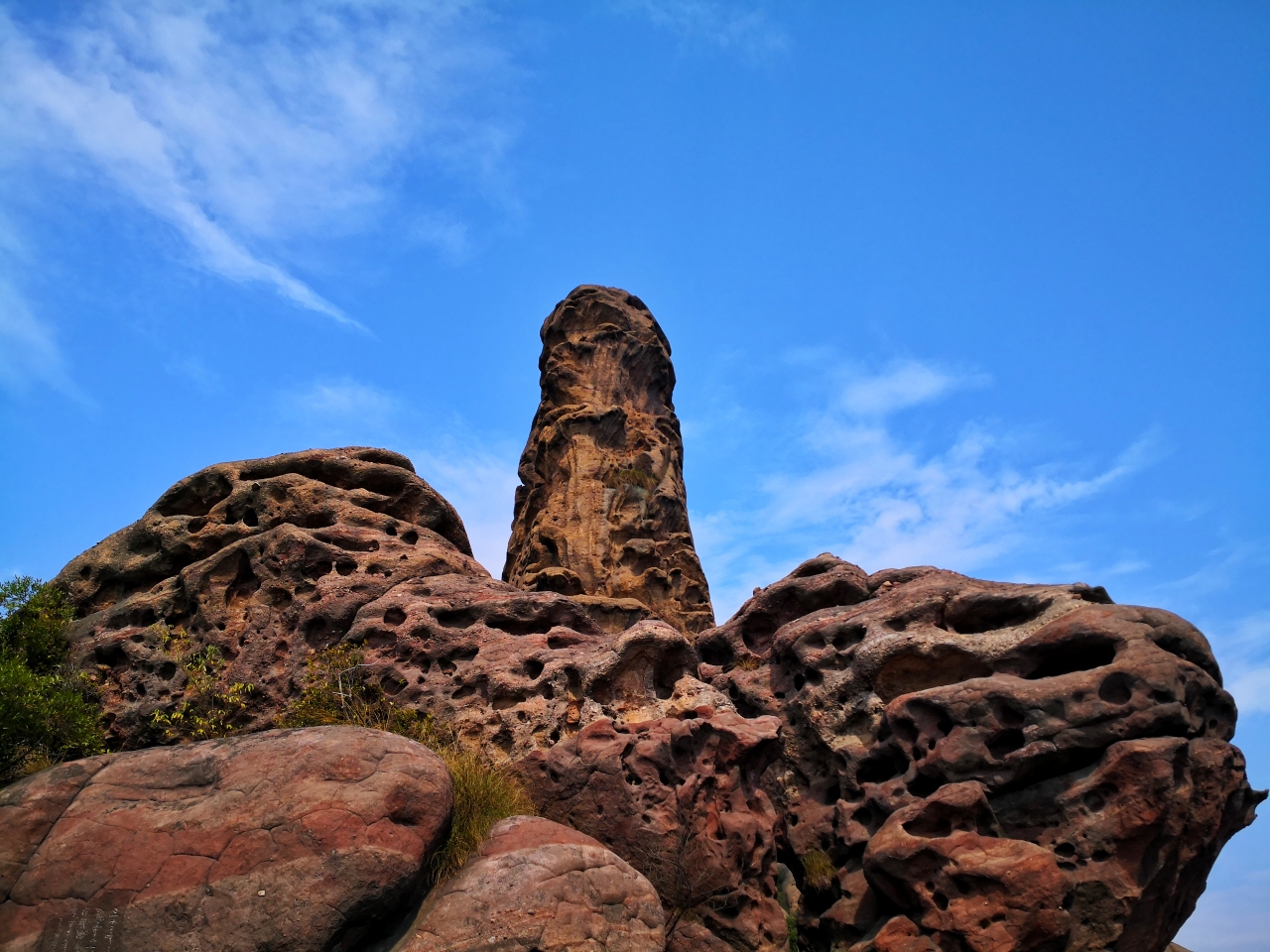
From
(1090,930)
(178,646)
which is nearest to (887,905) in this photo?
(1090,930)

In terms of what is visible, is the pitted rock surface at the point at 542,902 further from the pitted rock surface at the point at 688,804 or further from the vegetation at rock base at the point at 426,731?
the pitted rock surface at the point at 688,804

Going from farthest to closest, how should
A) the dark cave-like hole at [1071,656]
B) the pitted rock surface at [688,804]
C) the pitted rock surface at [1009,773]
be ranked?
the dark cave-like hole at [1071,656] → the pitted rock surface at [688,804] → the pitted rock surface at [1009,773]

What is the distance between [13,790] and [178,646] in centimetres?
419

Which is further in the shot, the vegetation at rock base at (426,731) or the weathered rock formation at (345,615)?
the weathered rock formation at (345,615)

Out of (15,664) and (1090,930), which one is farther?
(15,664)

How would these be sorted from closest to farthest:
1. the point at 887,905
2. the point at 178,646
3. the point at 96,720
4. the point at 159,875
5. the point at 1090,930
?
the point at 159,875, the point at 1090,930, the point at 887,905, the point at 96,720, the point at 178,646

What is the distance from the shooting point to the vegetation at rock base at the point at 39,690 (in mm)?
12000

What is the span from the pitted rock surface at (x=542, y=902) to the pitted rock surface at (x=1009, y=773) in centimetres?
260

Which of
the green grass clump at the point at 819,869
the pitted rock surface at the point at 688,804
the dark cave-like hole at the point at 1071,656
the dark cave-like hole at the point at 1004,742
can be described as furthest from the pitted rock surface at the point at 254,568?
the dark cave-like hole at the point at 1071,656

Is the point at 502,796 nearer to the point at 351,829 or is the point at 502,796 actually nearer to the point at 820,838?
the point at 351,829

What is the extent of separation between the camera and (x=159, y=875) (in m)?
9.30

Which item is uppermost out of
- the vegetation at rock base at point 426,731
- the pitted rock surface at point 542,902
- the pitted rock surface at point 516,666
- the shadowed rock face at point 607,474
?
the shadowed rock face at point 607,474

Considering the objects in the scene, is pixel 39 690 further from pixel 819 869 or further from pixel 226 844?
pixel 819 869

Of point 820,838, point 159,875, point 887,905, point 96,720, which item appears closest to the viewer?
point 159,875
